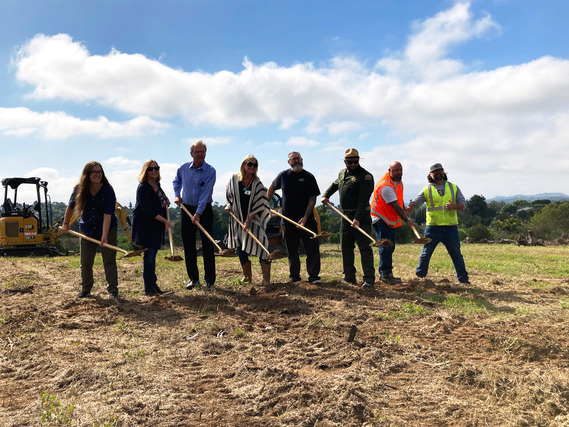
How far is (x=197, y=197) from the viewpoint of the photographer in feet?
21.6

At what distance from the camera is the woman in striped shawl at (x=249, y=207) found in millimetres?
6574

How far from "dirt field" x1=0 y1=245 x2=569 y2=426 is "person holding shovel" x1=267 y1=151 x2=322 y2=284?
0.83 m

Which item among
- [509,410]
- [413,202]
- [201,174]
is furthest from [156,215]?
[509,410]

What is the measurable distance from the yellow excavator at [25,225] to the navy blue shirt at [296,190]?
36.5 feet

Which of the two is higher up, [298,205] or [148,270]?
[298,205]

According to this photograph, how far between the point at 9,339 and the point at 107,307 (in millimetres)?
Answer: 1314

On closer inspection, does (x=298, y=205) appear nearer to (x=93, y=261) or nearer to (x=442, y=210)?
(x=442, y=210)

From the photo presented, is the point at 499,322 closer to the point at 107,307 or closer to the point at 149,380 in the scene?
the point at 149,380

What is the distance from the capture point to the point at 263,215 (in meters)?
6.78

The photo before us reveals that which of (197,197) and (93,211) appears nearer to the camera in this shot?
(93,211)

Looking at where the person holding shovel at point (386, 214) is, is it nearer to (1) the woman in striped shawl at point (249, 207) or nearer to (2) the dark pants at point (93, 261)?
(1) the woman in striped shawl at point (249, 207)

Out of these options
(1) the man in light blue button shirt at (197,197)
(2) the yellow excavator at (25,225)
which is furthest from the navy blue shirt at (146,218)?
(2) the yellow excavator at (25,225)

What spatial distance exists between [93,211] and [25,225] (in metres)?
13.0

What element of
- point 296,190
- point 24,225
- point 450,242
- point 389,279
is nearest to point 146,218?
point 296,190
